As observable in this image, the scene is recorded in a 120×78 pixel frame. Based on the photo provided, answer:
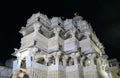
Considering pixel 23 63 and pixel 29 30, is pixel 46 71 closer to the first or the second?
pixel 23 63

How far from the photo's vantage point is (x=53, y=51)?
1725cm

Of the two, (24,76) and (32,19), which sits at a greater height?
(32,19)

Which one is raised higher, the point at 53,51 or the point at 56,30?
the point at 56,30

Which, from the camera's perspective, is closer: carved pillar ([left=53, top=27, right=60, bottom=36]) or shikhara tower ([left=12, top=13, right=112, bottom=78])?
shikhara tower ([left=12, top=13, right=112, bottom=78])

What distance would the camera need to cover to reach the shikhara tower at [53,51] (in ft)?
51.0

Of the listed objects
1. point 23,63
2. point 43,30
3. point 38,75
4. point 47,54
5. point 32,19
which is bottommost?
point 38,75

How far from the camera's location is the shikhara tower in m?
15.6

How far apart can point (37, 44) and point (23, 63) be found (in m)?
3.35

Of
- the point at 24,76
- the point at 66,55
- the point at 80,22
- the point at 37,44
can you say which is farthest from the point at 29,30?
the point at 24,76

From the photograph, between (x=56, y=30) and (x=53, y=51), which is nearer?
(x=53, y=51)

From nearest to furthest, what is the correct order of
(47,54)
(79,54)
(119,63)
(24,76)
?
(24,76) < (47,54) < (79,54) < (119,63)

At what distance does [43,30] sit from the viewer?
1916cm

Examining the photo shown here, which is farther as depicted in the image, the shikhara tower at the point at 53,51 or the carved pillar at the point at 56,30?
the carved pillar at the point at 56,30

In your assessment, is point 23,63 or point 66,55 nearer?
point 23,63
